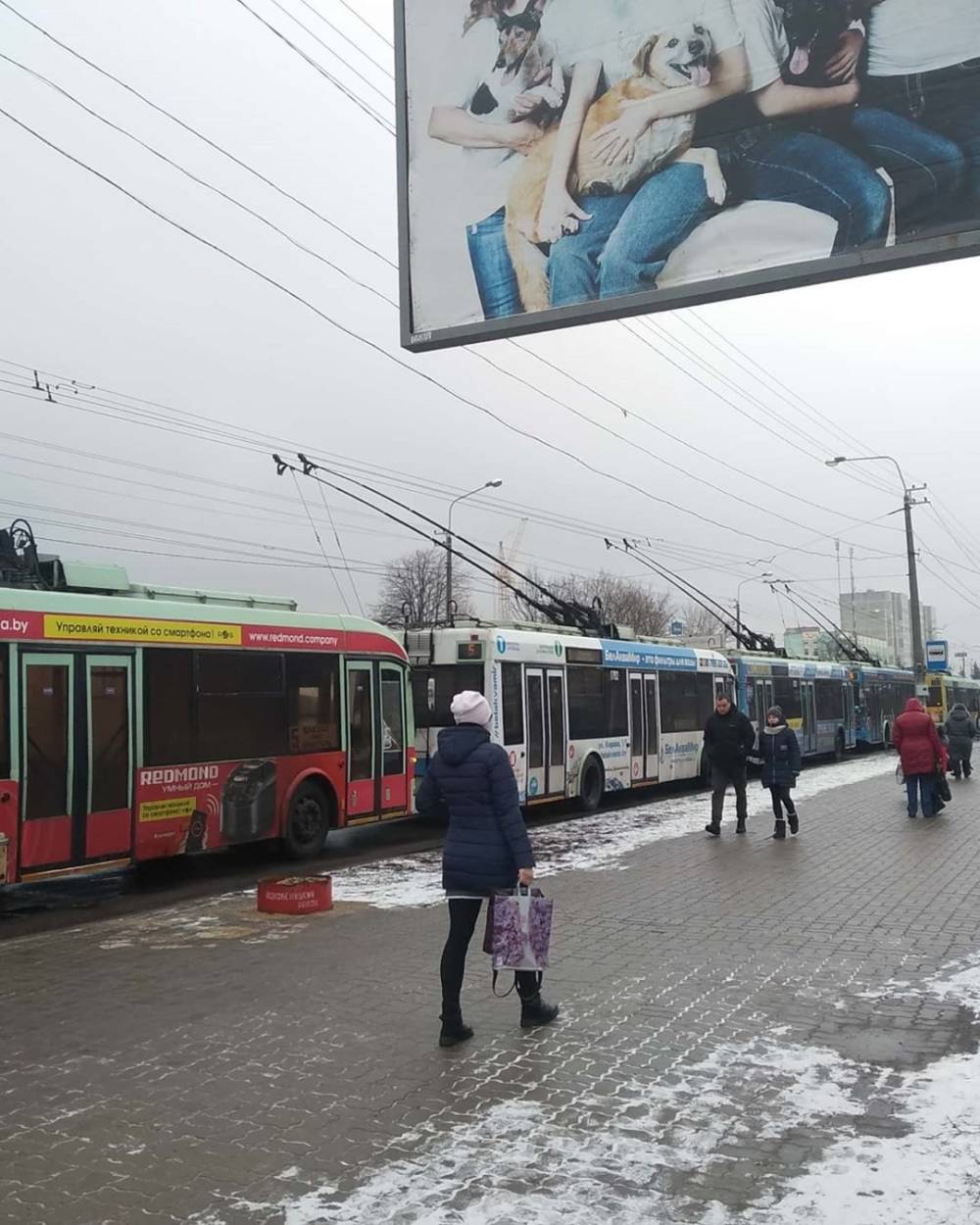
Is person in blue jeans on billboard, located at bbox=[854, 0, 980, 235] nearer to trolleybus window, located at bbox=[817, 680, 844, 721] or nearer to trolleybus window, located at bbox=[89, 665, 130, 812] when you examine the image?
trolleybus window, located at bbox=[89, 665, 130, 812]

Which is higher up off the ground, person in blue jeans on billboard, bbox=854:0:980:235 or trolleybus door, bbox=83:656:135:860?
person in blue jeans on billboard, bbox=854:0:980:235

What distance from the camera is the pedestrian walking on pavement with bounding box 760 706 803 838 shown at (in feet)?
44.5

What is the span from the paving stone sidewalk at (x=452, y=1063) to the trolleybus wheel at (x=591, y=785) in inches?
348

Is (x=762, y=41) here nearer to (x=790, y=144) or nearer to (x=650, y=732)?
(x=790, y=144)

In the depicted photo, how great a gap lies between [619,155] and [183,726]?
23.2 ft

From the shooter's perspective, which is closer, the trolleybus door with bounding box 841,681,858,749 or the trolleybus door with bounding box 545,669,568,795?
the trolleybus door with bounding box 545,669,568,795

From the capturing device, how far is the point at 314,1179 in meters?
3.98

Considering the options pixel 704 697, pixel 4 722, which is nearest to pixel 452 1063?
pixel 4 722

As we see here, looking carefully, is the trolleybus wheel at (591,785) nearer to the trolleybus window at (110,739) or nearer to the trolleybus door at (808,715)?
the trolleybus window at (110,739)

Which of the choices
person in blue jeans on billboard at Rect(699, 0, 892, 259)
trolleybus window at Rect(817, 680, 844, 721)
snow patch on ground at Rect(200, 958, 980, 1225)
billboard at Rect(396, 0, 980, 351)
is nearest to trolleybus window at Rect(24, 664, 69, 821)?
billboard at Rect(396, 0, 980, 351)

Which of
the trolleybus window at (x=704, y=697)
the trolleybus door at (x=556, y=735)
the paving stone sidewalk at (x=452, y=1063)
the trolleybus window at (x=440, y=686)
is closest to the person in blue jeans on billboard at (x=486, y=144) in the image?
the paving stone sidewalk at (x=452, y=1063)

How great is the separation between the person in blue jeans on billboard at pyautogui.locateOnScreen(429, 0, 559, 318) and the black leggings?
Answer: 176 inches

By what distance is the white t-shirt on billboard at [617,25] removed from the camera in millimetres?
7477

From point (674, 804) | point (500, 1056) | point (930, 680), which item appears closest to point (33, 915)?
point (500, 1056)
